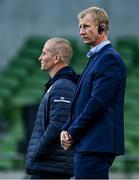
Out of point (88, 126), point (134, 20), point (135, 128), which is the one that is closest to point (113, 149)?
point (88, 126)

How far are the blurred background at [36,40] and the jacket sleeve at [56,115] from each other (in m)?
8.19

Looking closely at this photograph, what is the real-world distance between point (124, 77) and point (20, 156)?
6224 millimetres

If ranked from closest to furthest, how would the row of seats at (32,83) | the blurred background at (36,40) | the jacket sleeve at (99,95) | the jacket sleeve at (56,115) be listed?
the jacket sleeve at (99,95) < the jacket sleeve at (56,115) < the row of seats at (32,83) < the blurred background at (36,40)

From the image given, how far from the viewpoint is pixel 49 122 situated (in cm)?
614

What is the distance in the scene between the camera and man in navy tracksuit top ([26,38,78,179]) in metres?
6.11

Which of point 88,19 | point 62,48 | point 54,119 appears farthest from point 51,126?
point 88,19

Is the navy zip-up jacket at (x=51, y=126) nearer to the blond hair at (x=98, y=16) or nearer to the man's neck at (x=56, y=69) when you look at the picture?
the man's neck at (x=56, y=69)

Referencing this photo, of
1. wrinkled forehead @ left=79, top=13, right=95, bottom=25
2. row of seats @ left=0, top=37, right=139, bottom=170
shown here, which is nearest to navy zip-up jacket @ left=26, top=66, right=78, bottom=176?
wrinkled forehead @ left=79, top=13, right=95, bottom=25

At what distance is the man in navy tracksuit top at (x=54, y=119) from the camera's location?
6113 mm

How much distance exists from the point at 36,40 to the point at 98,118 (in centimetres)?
1039

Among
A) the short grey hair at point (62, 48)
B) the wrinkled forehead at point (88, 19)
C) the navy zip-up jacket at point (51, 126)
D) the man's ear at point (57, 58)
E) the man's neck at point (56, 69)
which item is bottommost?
the navy zip-up jacket at point (51, 126)

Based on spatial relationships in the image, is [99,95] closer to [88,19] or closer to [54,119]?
[88,19]

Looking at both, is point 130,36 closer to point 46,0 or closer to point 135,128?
point 46,0

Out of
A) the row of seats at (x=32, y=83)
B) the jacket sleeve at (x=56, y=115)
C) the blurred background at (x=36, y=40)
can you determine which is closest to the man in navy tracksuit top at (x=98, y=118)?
the jacket sleeve at (x=56, y=115)
